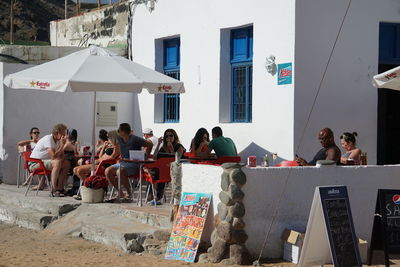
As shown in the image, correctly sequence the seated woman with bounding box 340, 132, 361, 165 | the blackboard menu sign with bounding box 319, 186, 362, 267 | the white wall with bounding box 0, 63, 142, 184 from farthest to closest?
the white wall with bounding box 0, 63, 142, 184, the seated woman with bounding box 340, 132, 361, 165, the blackboard menu sign with bounding box 319, 186, 362, 267

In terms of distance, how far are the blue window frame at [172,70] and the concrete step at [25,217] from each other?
421cm

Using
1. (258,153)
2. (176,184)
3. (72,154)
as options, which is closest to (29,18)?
(72,154)

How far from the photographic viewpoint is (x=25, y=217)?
41.7ft

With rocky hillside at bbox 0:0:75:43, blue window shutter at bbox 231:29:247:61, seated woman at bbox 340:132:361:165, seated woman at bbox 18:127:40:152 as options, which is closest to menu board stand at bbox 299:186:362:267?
seated woman at bbox 340:132:361:165

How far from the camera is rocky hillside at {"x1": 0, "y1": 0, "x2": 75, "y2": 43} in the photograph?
42750mm

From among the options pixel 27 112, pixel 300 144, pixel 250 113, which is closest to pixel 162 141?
pixel 250 113

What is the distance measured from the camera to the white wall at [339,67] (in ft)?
40.8

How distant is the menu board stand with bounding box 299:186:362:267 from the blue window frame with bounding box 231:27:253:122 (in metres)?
5.46

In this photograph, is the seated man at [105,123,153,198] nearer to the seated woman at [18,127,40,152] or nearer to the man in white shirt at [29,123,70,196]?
the man in white shirt at [29,123,70,196]

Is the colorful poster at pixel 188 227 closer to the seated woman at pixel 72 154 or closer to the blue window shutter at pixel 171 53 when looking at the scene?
the seated woman at pixel 72 154

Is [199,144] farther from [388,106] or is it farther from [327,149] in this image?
[388,106]

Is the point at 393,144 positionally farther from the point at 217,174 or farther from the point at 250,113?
the point at 217,174

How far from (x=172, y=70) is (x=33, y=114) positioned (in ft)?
9.96

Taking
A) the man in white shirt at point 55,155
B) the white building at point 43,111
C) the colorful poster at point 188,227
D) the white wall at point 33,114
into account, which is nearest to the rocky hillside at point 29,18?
the white building at point 43,111
